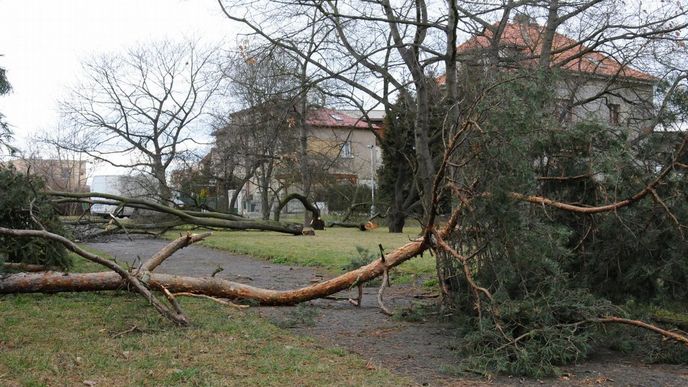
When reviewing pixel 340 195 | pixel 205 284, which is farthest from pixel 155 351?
pixel 340 195

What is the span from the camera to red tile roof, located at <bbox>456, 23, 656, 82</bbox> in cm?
1313

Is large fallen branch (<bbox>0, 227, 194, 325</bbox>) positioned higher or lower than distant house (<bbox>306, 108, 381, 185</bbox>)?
lower

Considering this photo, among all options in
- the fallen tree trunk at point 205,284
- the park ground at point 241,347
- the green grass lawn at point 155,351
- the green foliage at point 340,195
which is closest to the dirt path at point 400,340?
the park ground at point 241,347

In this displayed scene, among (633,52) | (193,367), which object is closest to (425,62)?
(633,52)

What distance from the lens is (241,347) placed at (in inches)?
200

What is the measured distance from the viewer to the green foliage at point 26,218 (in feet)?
27.0

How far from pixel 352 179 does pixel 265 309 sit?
30.6m

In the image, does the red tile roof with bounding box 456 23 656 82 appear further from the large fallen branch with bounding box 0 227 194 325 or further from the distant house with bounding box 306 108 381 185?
the large fallen branch with bounding box 0 227 194 325

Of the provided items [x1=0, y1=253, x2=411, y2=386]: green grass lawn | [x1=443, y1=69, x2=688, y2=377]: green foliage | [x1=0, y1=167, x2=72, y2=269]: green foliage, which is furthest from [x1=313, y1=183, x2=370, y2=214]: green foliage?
[x1=443, y1=69, x2=688, y2=377]: green foliage

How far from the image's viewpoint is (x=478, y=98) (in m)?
5.38

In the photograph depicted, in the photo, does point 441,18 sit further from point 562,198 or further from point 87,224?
point 87,224

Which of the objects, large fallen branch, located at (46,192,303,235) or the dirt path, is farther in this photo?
large fallen branch, located at (46,192,303,235)

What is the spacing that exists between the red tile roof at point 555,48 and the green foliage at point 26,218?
8119 millimetres

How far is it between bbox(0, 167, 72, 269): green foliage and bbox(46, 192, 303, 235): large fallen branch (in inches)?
231
